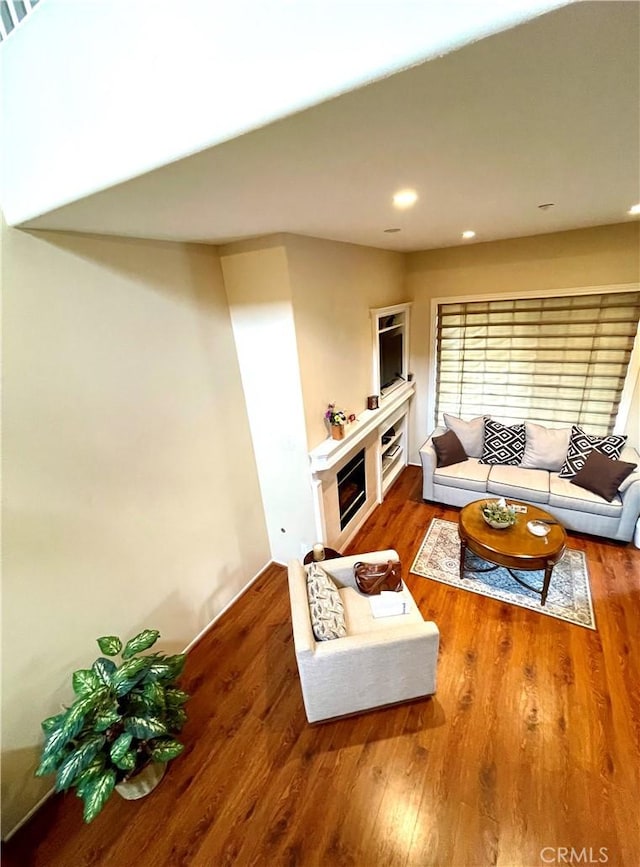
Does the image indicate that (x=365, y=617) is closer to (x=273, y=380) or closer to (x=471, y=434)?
(x=273, y=380)

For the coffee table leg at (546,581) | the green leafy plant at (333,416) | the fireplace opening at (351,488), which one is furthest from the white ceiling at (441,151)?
the coffee table leg at (546,581)

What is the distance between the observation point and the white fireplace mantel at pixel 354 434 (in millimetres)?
2701

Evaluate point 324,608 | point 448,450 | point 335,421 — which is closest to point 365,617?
point 324,608

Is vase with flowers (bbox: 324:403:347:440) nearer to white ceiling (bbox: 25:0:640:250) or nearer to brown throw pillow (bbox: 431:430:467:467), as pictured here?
white ceiling (bbox: 25:0:640:250)

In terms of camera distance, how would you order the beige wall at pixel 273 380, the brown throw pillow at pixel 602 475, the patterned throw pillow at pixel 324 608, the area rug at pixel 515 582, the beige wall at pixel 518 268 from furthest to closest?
the beige wall at pixel 518 268, the brown throw pillow at pixel 602 475, the area rug at pixel 515 582, the beige wall at pixel 273 380, the patterned throw pillow at pixel 324 608

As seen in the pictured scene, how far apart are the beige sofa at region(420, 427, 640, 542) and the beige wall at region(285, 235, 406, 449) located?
1.32 metres

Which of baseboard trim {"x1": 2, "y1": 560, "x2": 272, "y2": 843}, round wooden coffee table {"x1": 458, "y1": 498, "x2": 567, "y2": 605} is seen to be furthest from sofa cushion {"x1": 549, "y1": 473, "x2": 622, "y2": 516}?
baseboard trim {"x1": 2, "y1": 560, "x2": 272, "y2": 843}

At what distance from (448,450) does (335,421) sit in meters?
1.71

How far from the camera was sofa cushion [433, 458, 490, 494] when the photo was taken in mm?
3648

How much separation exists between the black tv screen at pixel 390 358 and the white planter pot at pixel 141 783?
3.45m

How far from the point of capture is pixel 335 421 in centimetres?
284

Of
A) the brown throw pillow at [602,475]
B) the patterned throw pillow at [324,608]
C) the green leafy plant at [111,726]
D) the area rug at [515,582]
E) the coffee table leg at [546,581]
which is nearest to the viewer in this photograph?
the green leafy plant at [111,726]

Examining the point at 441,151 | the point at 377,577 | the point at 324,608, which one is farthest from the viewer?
→ the point at 377,577

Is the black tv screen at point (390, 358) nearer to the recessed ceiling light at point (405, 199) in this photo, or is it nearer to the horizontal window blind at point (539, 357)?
the horizontal window blind at point (539, 357)
